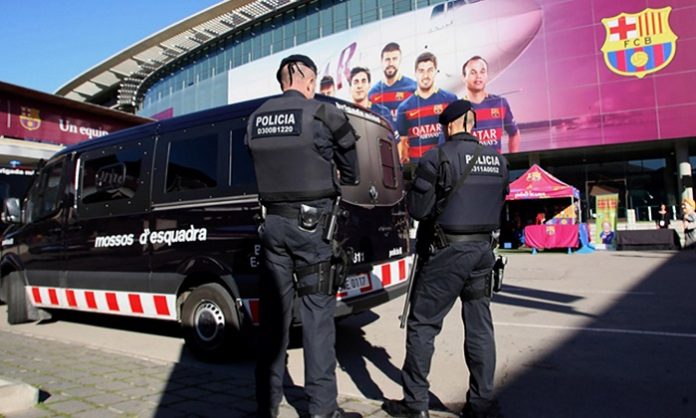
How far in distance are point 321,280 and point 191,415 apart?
1.38 m

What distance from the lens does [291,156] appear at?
2699mm

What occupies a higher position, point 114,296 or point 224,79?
point 224,79

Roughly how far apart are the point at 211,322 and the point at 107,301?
1.67 metres

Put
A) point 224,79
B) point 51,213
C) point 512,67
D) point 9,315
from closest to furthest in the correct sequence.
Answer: point 51,213, point 9,315, point 512,67, point 224,79

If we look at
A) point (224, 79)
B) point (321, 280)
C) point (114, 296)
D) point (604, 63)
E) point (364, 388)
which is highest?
point (224, 79)

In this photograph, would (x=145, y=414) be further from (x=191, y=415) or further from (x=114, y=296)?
(x=114, y=296)

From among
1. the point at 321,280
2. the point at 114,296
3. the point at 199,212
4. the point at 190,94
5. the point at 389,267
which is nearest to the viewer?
the point at 321,280

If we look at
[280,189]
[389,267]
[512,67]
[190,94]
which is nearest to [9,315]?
[389,267]

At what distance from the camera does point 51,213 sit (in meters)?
6.15

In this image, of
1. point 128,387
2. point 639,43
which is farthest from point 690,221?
point 639,43

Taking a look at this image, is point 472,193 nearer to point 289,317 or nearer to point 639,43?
point 289,317

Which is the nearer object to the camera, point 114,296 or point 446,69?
point 114,296

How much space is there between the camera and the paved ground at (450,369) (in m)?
3.28

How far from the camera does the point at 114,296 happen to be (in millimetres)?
5379
